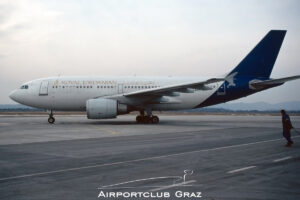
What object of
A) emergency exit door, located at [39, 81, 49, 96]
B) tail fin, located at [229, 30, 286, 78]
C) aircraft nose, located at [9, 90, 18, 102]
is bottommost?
aircraft nose, located at [9, 90, 18, 102]

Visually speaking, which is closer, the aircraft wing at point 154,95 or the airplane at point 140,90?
the aircraft wing at point 154,95

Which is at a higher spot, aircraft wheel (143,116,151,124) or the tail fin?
the tail fin

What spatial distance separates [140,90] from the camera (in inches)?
1001

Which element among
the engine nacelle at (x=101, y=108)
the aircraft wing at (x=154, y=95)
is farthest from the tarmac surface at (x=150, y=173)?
the aircraft wing at (x=154, y=95)

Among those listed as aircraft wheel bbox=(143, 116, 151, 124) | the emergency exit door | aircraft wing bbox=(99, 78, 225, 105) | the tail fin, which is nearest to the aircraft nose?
the emergency exit door

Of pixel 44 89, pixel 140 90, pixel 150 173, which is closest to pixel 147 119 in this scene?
pixel 140 90

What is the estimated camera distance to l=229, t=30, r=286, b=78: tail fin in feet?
84.7

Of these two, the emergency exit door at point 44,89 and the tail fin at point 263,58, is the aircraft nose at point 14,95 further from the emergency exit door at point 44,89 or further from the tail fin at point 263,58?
the tail fin at point 263,58

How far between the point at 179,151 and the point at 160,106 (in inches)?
611

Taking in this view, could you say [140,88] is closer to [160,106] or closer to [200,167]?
[160,106]

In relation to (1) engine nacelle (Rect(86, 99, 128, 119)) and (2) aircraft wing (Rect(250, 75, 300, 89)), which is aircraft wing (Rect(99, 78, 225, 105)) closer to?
(1) engine nacelle (Rect(86, 99, 128, 119))

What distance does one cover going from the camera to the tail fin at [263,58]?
84.7 feet

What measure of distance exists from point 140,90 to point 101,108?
410 cm

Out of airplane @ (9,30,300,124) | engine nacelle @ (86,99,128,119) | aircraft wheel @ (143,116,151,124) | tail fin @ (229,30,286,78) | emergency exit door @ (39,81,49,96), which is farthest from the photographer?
tail fin @ (229,30,286,78)
